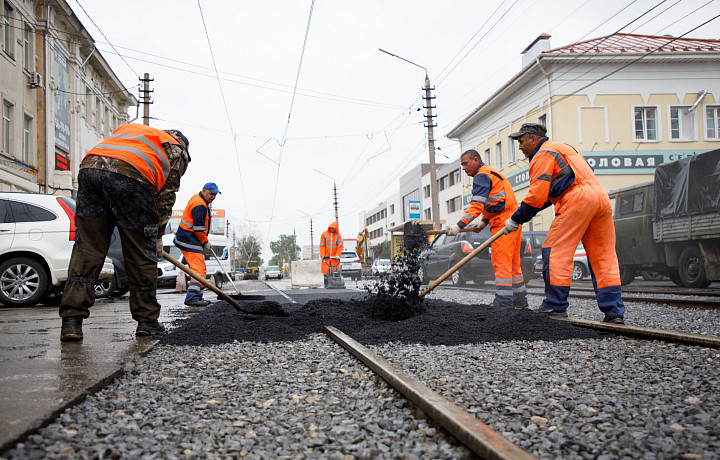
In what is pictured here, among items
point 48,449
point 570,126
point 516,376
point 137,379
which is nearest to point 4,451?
point 48,449

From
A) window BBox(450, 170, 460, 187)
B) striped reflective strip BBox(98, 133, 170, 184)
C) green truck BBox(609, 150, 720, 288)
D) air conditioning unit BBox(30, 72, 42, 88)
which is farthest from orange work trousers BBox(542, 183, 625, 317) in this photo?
window BBox(450, 170, 460, 187)

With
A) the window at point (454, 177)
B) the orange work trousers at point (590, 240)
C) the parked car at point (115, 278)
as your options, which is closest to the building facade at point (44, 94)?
the parked car at point (115, 278)

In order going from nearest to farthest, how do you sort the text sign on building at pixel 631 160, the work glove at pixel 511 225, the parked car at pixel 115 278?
the work glove at pixel 511 225 < the parked car at pixel 115 278 < the text sign on building at pixel 631 160

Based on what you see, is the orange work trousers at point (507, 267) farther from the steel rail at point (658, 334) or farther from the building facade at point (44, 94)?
the building facade at point (44, 94)

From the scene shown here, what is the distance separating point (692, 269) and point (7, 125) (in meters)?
20.8

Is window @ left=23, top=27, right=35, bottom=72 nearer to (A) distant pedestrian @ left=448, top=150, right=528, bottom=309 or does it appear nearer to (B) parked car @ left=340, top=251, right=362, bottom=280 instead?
(B) parked car @ left=340, top=251, right=362, bottom=280

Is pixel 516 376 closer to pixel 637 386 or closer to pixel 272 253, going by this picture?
pixel 637 386

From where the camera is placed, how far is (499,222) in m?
6.43

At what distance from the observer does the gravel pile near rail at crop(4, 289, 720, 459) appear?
1.95m

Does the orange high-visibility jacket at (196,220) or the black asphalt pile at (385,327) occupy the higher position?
the orange high-visibility jacket at (196,220)

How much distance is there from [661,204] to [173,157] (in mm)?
10918

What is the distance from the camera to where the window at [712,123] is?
1045 inches

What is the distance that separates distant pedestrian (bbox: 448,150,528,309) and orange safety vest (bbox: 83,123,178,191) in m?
3.39

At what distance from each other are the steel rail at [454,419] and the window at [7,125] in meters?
19.7
